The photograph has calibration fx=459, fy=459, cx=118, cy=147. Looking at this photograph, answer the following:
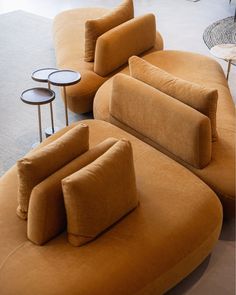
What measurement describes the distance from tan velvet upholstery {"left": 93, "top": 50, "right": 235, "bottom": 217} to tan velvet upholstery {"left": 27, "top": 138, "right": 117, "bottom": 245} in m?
0.80

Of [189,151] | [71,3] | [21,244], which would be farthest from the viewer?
[71,3]

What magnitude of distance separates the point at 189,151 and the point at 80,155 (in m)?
0.65

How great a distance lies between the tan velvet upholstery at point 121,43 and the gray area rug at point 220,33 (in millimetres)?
1359

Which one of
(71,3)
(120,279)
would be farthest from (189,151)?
(71,3)

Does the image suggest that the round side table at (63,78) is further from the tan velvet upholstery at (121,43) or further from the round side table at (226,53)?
the round side table at (226,53)

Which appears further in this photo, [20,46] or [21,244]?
[20,46]

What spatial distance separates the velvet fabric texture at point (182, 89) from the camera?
2486 millimetres

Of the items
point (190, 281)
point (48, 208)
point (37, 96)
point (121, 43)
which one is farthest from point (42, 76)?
point (190, 281)

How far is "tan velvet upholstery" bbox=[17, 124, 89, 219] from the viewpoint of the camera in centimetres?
200

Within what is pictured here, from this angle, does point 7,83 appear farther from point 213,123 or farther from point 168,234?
point 168,234

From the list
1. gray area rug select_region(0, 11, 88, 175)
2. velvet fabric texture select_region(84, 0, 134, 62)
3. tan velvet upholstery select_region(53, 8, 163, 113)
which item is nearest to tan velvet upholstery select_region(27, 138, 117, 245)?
gray area rug select_region(0, 11, 88, 175)

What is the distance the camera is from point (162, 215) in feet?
7.18

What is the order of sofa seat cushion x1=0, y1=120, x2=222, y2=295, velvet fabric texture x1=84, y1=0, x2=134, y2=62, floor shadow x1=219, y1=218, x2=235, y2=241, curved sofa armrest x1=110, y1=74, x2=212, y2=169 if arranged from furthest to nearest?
velvet fabric texture x1=84, y1=0, x2=134, y2=62
floor shadow x1=219, y1=218, x2=235, y2=241
curved sofa armrest x1=110, y1=74, x2=212, y2=169
sofa seat cushion x1=0, y1=120, x2=222, y2=295

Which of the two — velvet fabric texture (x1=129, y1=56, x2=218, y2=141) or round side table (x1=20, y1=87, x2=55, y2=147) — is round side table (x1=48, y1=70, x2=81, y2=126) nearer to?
round side table (x1=20, y1=87, x2=55, y2=147)
